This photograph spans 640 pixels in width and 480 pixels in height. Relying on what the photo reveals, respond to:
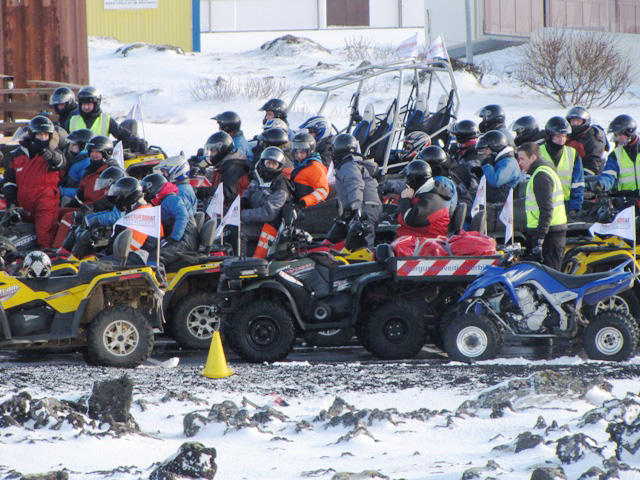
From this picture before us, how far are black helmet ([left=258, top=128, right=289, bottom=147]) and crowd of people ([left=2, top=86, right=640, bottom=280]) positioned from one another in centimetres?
1

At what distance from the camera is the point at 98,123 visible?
1494 cm

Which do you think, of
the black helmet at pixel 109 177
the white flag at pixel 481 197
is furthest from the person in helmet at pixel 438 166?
the black helmet at pixel 109 177

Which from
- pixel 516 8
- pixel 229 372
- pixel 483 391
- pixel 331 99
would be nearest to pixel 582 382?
pixel 483 391

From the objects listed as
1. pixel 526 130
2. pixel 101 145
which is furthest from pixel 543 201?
pixel 101 145

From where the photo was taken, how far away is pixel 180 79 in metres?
33.6

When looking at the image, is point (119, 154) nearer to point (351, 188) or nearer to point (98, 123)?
point (98, 123)

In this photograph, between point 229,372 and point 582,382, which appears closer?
point 582,382

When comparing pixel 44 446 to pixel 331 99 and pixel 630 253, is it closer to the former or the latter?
pixel 630 253

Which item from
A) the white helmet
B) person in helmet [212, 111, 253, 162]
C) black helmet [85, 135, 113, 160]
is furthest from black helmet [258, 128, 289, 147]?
the white helmet

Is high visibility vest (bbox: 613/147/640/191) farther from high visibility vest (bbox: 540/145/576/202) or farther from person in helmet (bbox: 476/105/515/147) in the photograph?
person in helmet (bbox: 476/105/515/147)

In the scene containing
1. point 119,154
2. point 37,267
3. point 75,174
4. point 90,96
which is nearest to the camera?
point 37,267

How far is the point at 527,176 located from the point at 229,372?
5154 millimetres

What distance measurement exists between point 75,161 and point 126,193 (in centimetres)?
315

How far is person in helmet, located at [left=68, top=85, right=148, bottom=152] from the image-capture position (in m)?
14.9
